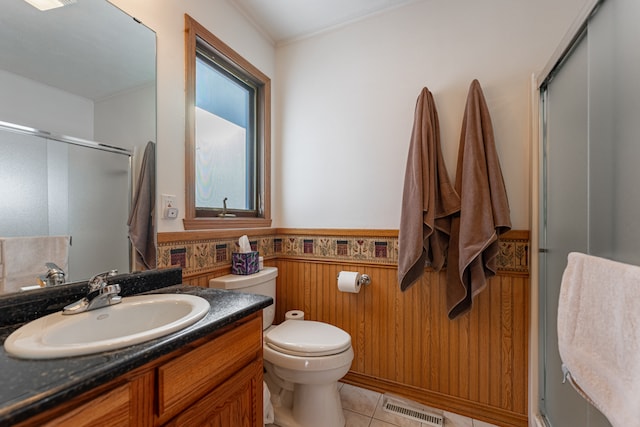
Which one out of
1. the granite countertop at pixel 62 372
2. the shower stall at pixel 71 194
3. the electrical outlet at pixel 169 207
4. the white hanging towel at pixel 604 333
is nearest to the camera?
the granite countertop at pixel 62 372

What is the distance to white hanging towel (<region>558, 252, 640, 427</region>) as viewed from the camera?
56cm

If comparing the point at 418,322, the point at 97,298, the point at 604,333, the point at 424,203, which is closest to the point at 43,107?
the point at 97,298

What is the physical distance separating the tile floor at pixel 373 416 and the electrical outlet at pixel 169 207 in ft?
3.88

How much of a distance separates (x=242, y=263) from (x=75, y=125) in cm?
93

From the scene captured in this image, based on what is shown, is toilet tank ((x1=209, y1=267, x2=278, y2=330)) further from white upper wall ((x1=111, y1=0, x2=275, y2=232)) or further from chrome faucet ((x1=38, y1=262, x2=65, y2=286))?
chrome faucet ((x1=38, y1=262, x2=65, y2=286))

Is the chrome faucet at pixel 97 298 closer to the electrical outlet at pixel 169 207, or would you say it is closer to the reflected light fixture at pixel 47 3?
the electrical outlet at pixel 169 207

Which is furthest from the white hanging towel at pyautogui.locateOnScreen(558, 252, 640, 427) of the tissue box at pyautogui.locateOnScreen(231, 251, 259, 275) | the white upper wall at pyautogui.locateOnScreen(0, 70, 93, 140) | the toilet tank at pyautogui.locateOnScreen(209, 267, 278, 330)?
the white upper wall at pyautogui.locateOnScreen(0, 70, 93, 140)

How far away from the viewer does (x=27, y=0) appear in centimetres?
88

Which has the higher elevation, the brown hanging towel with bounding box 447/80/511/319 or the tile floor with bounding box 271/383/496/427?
the brown hanging towel with bounding box 447/80/511/319

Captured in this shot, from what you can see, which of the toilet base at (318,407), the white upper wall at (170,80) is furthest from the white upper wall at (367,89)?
the toilet base at (318,407)

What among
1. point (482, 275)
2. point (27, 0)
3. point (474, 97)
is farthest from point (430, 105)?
point (27, 0)

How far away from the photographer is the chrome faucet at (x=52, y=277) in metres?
0.88

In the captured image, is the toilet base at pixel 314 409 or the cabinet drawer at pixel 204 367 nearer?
the cabinet drawer at pixel 204 367

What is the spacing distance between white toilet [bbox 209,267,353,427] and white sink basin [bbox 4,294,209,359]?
44 cm
